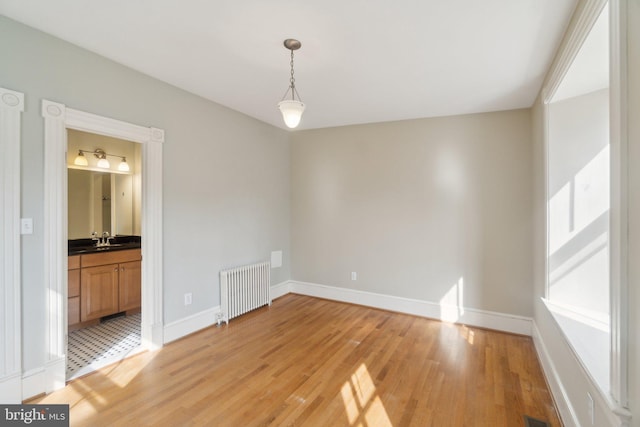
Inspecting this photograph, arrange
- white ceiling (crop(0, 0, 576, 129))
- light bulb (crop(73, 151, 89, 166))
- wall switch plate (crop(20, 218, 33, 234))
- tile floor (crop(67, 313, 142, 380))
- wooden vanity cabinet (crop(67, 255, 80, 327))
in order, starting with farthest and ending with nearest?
light bulb (crop(73, 151, 89, 166)) < wooden vanity cabinet (crop(67, 255, 80, 327)) < tile floor (crop(67, 313, 142, 380)) < wall switch plate (crop(20, 218, 33, 234)) < white ceiling (crop(0, 0, 576, 129))

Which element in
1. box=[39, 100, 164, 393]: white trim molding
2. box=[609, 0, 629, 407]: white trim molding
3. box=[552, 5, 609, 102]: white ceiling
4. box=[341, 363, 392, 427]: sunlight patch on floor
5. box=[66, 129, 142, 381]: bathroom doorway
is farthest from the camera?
box=[66, 129, 142, 381]: bathroom doorway

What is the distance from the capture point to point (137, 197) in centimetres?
436

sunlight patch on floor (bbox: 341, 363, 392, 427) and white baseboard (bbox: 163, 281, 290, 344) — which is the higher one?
white baseboard (bbox: 163, 281, 290, 344)

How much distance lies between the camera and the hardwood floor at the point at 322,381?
2018 millimetres

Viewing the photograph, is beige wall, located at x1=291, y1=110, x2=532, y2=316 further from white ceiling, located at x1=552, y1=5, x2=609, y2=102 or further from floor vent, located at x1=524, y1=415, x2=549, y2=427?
floor vent, located at x1=524, y1=415, x2=549, y2=427

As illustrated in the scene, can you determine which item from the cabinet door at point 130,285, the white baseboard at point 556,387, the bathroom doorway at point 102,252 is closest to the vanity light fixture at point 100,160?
the bathroom doorway at point 102,252

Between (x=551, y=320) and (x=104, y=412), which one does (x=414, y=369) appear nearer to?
(x=551, y=320)

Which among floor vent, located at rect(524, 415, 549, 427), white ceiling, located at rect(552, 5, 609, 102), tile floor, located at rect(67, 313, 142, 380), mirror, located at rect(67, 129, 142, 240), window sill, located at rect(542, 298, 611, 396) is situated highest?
white ceiling, located at rect(552, 5, 609, 102)

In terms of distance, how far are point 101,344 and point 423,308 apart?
385 cm

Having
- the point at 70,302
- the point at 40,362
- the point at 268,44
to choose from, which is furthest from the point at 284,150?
the point at 40,362

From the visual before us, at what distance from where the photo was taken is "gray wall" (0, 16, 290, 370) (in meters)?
2.12

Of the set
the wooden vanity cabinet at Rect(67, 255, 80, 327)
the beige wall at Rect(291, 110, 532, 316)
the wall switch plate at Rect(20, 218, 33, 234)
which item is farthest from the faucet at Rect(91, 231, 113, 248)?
the beige wall at Rect(291, 110, 532, 316)

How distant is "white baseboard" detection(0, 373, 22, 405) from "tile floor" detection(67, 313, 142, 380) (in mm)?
350

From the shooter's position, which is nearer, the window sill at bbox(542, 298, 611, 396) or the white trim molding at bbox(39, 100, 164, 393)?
the window sill at bbox(542, 298, 611, 396)
